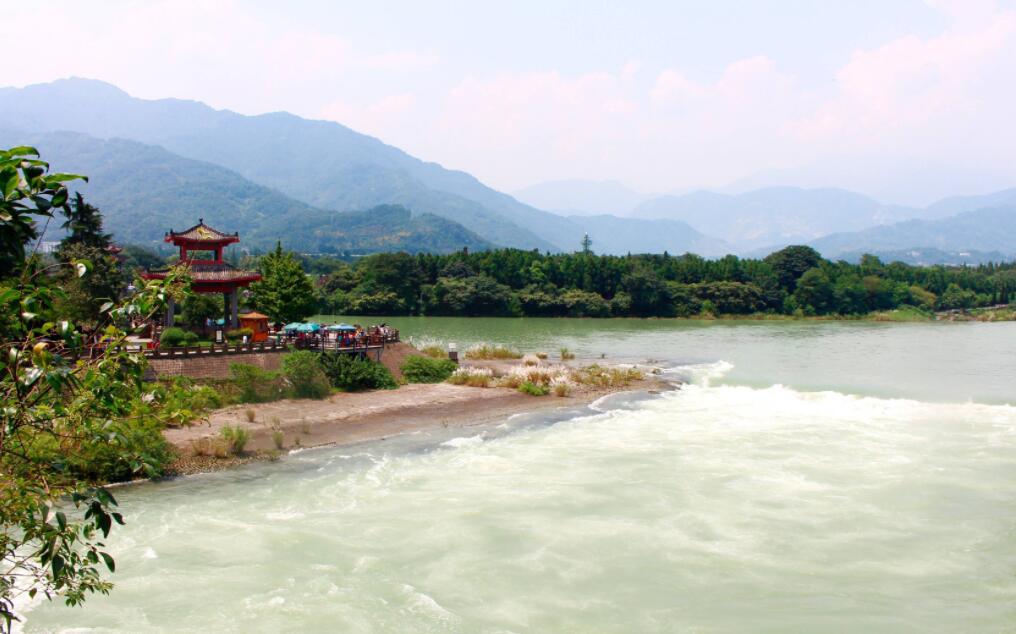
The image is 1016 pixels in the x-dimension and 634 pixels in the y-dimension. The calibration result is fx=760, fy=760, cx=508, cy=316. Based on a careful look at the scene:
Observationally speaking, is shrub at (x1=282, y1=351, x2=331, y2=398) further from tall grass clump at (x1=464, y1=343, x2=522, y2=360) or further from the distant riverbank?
tall grass clump at (x1=464, y1=343, x2=522, y2=360)

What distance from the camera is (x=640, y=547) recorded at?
17.0 metres

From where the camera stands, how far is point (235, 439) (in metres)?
23.7

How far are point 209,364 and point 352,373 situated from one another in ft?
20.4

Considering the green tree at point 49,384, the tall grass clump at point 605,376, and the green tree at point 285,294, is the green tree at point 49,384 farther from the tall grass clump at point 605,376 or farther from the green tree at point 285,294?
the green tree at point 285,294

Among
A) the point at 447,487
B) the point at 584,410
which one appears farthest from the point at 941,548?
the point at 584,410

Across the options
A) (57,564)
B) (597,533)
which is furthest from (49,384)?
(597,533)

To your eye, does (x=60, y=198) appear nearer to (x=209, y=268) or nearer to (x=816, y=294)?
(x=209, y=268)

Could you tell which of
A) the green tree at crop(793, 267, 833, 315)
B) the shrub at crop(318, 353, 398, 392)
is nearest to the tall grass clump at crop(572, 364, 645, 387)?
the shrub at crop(318, 353, 398, 392)

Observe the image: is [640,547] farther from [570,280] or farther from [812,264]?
[812,264]

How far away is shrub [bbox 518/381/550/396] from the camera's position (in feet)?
119

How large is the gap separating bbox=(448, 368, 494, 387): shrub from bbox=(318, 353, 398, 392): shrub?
3549 millimetres

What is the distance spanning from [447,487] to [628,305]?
81644 mm

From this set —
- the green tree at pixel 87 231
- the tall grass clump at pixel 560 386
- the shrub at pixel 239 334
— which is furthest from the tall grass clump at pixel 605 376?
the green tree at pixel 87 231

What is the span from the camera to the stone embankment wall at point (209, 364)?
29.5 metres
